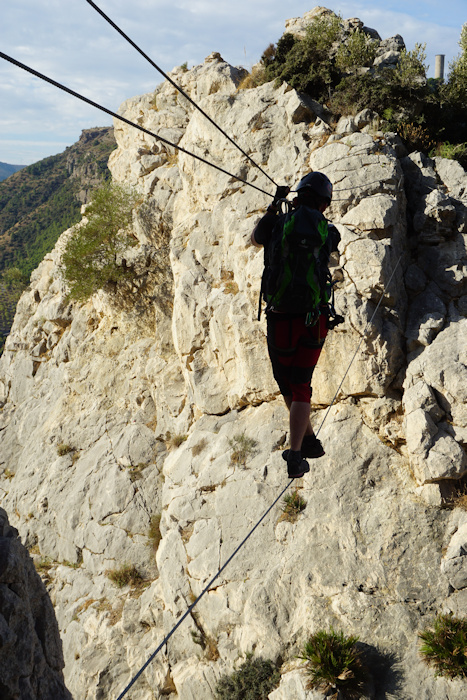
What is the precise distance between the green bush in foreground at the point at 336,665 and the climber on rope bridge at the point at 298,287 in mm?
5323

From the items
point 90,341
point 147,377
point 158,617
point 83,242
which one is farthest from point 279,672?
point 83,242

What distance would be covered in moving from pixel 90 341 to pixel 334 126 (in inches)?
521

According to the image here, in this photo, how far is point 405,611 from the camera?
8719 mm

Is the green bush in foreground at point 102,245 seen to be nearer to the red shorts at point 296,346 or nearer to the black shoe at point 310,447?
the black shoe at point 310,447

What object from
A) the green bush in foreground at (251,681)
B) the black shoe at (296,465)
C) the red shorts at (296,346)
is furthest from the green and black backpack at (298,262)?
the green bush in foreground at (251,681)

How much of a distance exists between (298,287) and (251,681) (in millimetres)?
8524

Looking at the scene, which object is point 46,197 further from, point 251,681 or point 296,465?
point 296,465

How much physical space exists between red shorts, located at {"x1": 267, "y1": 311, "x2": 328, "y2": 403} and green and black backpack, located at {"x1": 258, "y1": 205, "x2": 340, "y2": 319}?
249 millimetres

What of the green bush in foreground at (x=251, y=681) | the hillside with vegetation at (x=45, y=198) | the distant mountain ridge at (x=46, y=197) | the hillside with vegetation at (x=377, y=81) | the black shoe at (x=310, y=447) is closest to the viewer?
the black shoe at (x=310, y=447)

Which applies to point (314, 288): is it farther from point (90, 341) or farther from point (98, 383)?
point (90, 341)

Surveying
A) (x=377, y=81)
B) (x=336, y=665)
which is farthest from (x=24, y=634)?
(x=377, y=81)

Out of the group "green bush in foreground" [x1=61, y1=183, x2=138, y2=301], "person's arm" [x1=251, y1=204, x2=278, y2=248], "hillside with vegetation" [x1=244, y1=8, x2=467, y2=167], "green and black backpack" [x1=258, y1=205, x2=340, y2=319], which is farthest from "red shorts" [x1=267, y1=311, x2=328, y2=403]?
"green bush in foreground" [x1=61, y1=183, x2=138, y2=301]

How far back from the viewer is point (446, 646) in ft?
26.3

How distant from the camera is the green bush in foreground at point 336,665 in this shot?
8.06m
